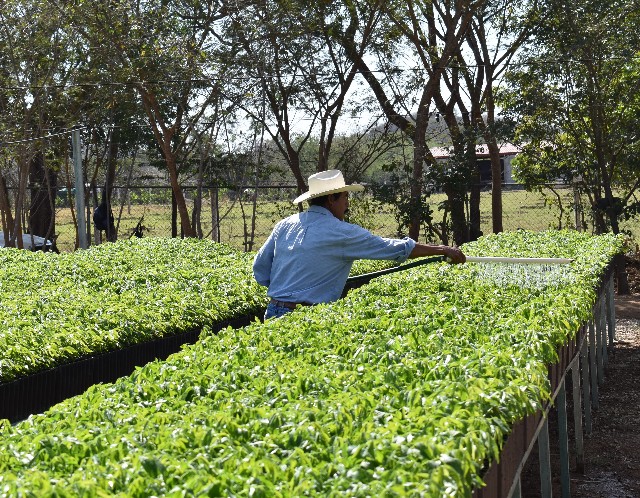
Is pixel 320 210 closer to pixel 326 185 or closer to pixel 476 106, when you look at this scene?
pixel 326 185

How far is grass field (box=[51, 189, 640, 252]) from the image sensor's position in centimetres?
1830

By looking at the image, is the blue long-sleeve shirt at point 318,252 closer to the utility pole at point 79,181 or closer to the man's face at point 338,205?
the man's face at point 338,205

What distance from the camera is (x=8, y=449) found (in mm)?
3102

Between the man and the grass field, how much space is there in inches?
431

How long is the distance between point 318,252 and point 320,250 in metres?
0.02

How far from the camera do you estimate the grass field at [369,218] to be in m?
18.3

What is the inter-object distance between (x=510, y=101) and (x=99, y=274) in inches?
359

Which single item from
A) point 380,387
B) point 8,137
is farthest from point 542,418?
point 8,137

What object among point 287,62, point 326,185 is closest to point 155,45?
point 287,62

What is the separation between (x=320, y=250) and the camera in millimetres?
6137

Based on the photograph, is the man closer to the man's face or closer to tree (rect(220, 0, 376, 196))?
the man's face

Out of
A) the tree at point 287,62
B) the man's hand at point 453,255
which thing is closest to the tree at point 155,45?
the tree at point 287,62

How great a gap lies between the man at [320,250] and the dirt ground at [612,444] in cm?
165

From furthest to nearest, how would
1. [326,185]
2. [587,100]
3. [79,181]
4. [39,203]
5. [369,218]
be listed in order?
[39,203]
[369,218]
[79,181]
[587,100]
[326,185]
